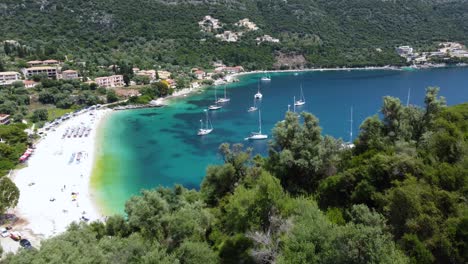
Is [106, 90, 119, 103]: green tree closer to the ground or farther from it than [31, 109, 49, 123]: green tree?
farther from it

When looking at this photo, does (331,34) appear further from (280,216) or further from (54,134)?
(280,216)

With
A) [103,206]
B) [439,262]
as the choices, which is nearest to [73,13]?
[103,206]

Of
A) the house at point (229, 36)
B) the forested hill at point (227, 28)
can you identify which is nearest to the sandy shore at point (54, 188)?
the forested hill at point (227, 28)

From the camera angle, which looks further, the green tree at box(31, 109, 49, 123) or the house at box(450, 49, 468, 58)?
the house at box(450, 49, 468, 58)

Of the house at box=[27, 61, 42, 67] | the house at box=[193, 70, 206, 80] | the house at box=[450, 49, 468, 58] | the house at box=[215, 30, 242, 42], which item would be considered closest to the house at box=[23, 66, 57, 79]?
the house at box=[27, 61, 42, 67]

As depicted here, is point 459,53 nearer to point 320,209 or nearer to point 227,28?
point 227,28

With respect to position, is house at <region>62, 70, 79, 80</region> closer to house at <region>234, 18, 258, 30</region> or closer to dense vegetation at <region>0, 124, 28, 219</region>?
dense vegetation at <region>0, 124, 28, 219</region>

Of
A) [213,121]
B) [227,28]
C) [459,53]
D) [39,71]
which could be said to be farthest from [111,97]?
[459,53]
